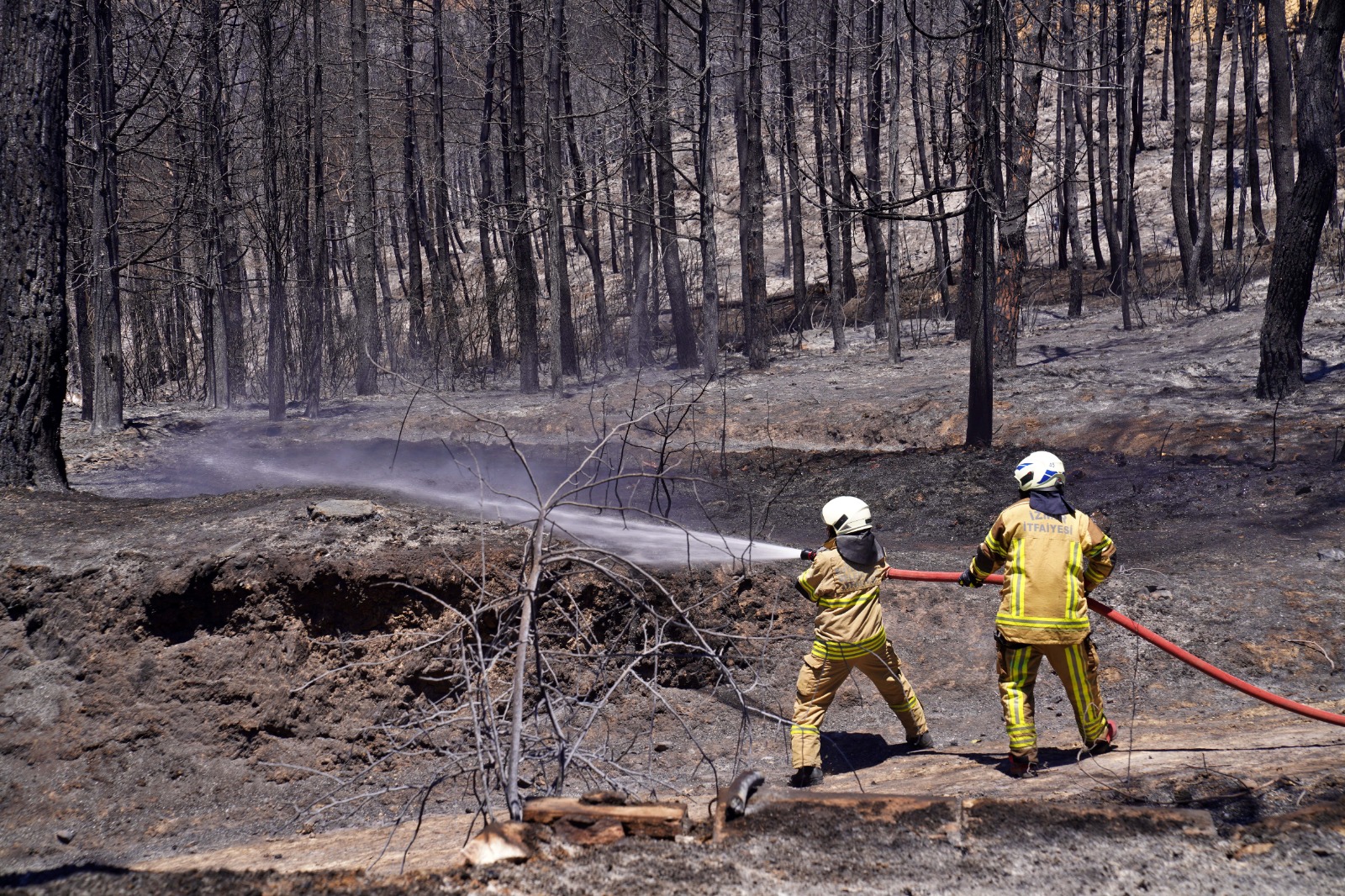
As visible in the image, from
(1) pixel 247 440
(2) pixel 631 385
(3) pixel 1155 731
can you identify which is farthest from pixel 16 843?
(2) pixel 631 385

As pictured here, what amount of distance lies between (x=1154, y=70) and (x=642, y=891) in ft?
171

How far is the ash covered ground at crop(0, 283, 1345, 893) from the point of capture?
3.39 meters

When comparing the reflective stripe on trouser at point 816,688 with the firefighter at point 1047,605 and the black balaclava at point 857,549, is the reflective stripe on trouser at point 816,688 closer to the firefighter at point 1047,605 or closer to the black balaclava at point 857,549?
the black balaclava at point 857,549

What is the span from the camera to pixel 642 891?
315 cm

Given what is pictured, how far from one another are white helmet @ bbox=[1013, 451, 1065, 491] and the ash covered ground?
52.8 inches

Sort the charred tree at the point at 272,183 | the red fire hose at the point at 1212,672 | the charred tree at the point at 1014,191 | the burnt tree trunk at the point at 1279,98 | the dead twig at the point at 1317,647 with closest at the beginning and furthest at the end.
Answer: the red fire hose at the point at 1212,672, the dead twig at the point at 1317,647, the charred tree at the point at 1014,191, the charred tree at the point at 272,183, the burnt tree trunk at the point at 1279,98

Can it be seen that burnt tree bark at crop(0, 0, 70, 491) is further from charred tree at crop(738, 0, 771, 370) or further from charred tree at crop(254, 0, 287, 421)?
charred tree at crop(738, 0, 771, 370)

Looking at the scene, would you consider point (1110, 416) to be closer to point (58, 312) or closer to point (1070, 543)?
point (1070, 543)

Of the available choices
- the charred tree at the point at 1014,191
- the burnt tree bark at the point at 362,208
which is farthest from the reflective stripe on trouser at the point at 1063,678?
the burnt tree bark at the point at 362,208

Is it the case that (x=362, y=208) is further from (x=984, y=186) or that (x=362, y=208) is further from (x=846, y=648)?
(x=846, y=648)


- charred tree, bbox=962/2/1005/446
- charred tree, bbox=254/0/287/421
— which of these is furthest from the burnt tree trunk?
charred tree, bbox=254/0/287/421

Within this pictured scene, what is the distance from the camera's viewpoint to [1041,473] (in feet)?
16.2

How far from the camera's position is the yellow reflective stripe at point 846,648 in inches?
197

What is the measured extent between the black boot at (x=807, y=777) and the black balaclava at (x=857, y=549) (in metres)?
1.05
